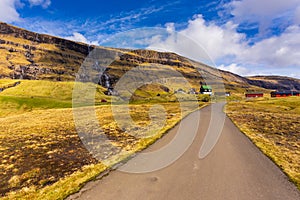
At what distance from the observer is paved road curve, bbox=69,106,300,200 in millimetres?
9047

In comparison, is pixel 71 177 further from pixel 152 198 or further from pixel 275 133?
pixel 275 133

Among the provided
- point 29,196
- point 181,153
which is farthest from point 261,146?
point 29,196

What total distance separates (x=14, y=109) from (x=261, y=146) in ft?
275

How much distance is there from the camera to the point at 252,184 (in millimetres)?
10070

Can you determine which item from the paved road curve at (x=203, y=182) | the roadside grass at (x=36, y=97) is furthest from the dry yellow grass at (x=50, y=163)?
the roadside grass at (x=36, y=97)

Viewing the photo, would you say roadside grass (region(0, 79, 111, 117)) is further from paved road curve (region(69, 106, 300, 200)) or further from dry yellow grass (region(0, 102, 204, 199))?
paved road curve (region(69, 106, 300, 200))

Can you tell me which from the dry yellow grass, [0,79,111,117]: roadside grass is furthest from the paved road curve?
[0,79,111,117]: roadside grass

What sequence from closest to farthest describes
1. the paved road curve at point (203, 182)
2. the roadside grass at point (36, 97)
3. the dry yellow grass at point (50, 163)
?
the paved road curve at point (203, 182), the dry yellow grass at point (50, 163), the roadside grass at point (36, 97)

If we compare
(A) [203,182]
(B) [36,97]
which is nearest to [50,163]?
(A) [203,182]

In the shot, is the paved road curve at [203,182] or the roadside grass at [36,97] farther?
the roadside grass at [36,97]

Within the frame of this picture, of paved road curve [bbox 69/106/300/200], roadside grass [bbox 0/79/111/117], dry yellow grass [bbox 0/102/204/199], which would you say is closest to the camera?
paved road curve [bbox 69/106/300/200]

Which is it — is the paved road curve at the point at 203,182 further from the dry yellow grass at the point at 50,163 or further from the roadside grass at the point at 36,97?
the roadside grass at the point at 36,97

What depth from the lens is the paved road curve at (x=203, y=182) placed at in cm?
905

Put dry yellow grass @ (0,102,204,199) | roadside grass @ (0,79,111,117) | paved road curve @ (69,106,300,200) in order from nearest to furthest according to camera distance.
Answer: paved road curve @ (69,106,300,200)
dry yellow grass @ (0,102,204,199)
roadside grass @ (0,79,111,117)
